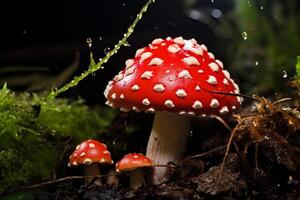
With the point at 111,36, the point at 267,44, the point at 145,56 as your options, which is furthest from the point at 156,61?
the point at 267,44

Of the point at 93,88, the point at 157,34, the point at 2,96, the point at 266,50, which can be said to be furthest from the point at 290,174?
the point at 266,50

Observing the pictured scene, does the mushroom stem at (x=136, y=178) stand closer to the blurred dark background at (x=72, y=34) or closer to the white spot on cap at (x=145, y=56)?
the white spot on cap at (x=145, y=56)

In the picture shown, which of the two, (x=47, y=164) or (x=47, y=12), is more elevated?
(x=47, y=12)

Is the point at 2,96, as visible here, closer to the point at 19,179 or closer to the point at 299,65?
the point at 19,179

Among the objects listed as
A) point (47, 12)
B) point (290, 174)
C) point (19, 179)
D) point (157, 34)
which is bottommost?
point (19, 179)

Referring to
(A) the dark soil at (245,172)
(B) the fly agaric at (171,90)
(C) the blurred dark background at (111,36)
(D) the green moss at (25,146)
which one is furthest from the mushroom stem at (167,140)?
(C) the blurred dark background at (111,36)

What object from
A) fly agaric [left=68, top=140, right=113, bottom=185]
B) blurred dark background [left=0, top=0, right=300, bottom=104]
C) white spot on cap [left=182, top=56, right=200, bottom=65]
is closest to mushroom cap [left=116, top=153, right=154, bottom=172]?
fly agaric [left=68, top=140, right=113, bottom=185]
